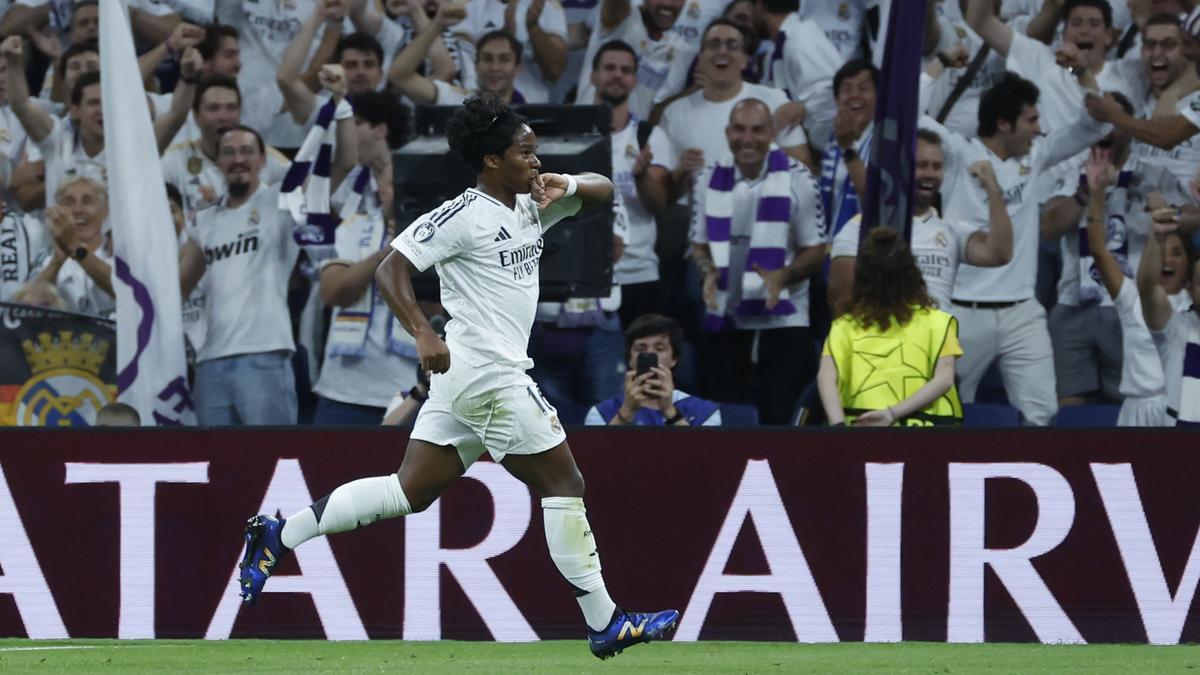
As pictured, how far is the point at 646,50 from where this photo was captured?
10.6 metres

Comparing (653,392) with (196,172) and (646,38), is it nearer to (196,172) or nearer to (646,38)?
(646,38)

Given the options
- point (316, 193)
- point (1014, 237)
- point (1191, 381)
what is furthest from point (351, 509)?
point (1014, 237)

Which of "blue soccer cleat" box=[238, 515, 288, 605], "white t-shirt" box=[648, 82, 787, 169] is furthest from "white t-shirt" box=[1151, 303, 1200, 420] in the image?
"blue soccer cleat" box=[238, 515, 288, 605]

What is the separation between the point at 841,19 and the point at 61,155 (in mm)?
4621

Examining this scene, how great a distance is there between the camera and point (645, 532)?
775 centimetres

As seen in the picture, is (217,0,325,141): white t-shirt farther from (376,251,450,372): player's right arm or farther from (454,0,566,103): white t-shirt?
(376,251,450,372): player's right arm

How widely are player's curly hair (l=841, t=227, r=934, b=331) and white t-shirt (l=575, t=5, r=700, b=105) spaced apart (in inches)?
110

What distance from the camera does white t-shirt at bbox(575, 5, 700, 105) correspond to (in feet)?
34.6

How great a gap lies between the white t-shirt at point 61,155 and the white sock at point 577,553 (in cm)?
547

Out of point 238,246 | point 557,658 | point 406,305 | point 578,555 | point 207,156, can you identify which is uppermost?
point 207,156

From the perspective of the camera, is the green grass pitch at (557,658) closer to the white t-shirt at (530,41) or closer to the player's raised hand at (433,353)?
the player's raised hand at (433,353)

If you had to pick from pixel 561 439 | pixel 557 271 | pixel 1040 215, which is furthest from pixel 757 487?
pixel 1040 215

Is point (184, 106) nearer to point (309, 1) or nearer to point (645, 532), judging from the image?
point (309, 1)

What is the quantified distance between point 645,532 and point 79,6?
5.27m
